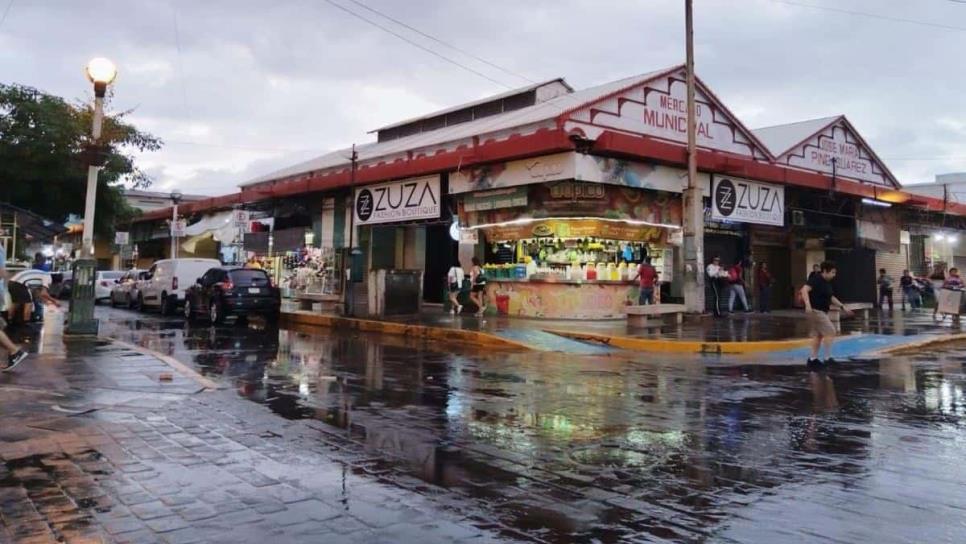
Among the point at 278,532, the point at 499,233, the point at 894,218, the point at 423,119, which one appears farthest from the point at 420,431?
the point at 894,218

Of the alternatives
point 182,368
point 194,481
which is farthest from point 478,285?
point 194,481

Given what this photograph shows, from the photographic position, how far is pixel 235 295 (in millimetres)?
19688

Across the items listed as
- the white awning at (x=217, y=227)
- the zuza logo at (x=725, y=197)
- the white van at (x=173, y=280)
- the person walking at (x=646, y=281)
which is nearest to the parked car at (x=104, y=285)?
the white awning at (x=217, y=227)

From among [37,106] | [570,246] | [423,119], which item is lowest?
[570,246]

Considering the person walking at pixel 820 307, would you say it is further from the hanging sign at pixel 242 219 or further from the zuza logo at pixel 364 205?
the hanging sign at pixel 242 219

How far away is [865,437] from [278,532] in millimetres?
5420

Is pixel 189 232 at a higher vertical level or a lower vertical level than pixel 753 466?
higher

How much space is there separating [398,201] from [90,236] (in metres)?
10.6

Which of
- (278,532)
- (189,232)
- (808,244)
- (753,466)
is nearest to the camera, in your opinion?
(278,532)

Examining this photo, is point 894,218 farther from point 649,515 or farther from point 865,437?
point 649,515

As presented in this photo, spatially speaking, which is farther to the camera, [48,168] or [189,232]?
[189,232]

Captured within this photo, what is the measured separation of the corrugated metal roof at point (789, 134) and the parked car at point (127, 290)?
78.5ft

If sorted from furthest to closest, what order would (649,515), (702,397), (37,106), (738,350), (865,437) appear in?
(37,106)
(738,350)
(702,397)
(865,437)
(649,515)

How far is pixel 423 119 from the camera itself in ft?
96.9
